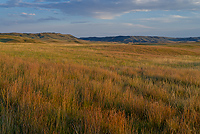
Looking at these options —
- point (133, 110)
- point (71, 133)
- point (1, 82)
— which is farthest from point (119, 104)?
point (1, 82)

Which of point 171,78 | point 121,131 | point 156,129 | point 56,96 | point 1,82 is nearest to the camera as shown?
point 121,131

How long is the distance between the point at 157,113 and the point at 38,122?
95.9 inches

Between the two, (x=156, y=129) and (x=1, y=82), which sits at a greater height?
(x=1, y=82)

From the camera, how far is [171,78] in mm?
7738

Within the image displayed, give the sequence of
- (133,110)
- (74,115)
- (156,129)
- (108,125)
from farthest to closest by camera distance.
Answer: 1. (133,110)
2. (74,115)
3. (156,129)
4. (108,125)

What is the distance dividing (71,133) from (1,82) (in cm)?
352

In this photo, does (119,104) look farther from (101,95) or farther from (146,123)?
(146,123)

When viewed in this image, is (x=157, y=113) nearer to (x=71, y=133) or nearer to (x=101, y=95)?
(x=101, y=95)

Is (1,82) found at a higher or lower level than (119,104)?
higher

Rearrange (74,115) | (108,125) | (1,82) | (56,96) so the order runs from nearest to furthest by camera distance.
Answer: (108,125), (74,115), (56,96), (1,82)

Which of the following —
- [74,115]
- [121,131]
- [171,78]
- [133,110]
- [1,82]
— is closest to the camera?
[121,131]

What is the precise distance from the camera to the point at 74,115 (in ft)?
9.87

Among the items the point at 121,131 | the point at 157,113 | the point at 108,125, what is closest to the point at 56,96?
the point at 108,125

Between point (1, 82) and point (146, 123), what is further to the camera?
point (1, 82)
